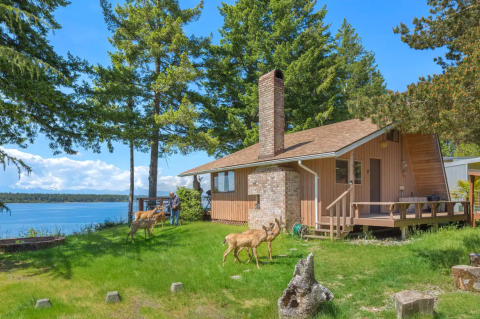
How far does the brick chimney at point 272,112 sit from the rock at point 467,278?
323 inches

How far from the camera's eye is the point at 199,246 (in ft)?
35.0

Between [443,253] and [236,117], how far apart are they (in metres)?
19.0

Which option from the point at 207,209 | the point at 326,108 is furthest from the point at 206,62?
the point at 207,209

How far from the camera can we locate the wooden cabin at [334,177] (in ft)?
38.8

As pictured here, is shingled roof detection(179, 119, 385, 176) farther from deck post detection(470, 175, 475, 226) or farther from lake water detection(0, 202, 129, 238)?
lake water detection(0, 202, 129, 238)

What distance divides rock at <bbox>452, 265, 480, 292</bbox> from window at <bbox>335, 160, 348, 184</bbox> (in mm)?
6712

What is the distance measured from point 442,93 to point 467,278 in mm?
3664

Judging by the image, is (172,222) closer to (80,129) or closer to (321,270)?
(80,129)

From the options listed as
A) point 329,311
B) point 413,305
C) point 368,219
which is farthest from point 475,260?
point 368,219

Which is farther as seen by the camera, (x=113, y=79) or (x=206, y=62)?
(x=206, y=62)

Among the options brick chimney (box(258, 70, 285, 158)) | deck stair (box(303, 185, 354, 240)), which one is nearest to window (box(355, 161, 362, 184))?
deck stair (box(303, 185, 354, 240))

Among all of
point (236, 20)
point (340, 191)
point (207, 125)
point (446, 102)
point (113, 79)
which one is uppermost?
point (236, 20)

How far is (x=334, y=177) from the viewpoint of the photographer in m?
12.9

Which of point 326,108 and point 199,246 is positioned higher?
point 326,108
